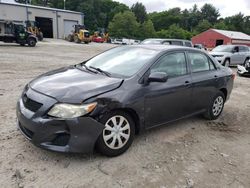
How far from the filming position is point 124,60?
14.4ft

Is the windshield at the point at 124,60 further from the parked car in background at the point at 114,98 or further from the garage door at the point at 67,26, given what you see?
the garage door at the point at 67,26

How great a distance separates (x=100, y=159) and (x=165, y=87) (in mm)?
1521

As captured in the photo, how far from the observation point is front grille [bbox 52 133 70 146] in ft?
10.7

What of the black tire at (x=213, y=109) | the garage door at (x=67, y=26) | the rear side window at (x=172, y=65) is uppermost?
the garage door at (x=67, y=26)

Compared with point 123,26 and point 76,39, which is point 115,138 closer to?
point 76,39

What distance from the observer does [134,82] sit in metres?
Answer: 3.79

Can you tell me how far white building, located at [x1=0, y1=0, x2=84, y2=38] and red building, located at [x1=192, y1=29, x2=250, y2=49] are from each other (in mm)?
28640

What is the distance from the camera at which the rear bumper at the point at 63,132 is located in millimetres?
3205

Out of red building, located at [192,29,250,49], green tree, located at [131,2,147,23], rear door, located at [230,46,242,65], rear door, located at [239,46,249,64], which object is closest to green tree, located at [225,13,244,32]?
red building, located at [192,29,250,49]

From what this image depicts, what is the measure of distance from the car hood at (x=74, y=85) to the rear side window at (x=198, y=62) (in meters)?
1.78

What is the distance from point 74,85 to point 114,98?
0.57 m

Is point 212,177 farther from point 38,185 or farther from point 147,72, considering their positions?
point 38,185

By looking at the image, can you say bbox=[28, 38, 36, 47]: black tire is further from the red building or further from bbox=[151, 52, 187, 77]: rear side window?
the red building

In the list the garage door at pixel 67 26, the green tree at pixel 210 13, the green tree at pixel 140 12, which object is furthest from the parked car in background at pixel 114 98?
the green tree at pixel 210 13
